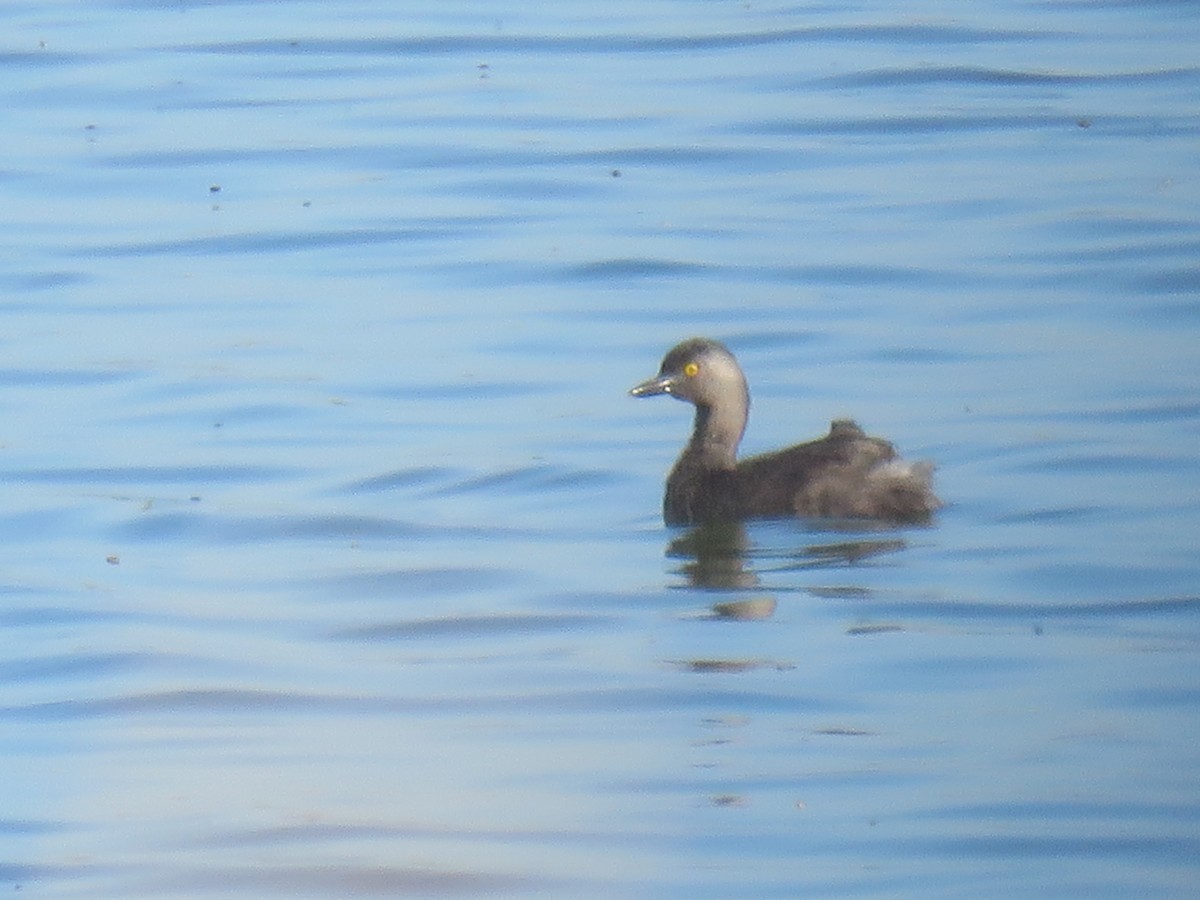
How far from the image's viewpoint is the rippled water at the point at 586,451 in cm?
696

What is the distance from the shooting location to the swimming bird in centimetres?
1006

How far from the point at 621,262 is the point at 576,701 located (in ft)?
23.0

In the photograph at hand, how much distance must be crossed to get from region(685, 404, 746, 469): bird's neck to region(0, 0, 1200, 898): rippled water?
0.97 feet

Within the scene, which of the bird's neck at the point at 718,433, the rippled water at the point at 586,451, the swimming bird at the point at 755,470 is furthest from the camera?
the bird's neck at the point at 718,433

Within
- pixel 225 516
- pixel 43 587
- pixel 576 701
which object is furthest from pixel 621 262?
pixel 576 701

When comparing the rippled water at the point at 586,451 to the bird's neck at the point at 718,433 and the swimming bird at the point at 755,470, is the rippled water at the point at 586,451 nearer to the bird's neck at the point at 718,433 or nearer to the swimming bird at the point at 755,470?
the swimming bird at the point at 755,470

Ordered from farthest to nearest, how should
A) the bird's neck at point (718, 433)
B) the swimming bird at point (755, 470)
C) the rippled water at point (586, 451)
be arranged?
the bird's neck at point (718, 433), the swimming bird at point (755, 470), the rippled water at point (586, 451)

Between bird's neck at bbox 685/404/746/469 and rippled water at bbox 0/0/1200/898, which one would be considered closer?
rippled water at bbox 0/0/1200/898

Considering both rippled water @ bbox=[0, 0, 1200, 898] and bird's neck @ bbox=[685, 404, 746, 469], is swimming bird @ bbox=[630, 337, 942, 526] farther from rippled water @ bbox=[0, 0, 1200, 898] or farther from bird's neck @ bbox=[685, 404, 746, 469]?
rippled water @ bbox=[0, 0, 1200, 898]

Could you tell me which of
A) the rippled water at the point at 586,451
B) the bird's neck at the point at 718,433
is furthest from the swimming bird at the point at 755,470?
the rippled water at the point at 586,451

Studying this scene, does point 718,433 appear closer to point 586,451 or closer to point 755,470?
point 755,470

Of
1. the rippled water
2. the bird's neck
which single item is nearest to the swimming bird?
the bird's neck

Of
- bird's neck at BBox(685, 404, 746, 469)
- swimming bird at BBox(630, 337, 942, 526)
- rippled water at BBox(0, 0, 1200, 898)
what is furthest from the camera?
bird's neck at BBox(685, 404, 746, 469)

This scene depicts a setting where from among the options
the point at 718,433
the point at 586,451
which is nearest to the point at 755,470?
the point at 718,433
